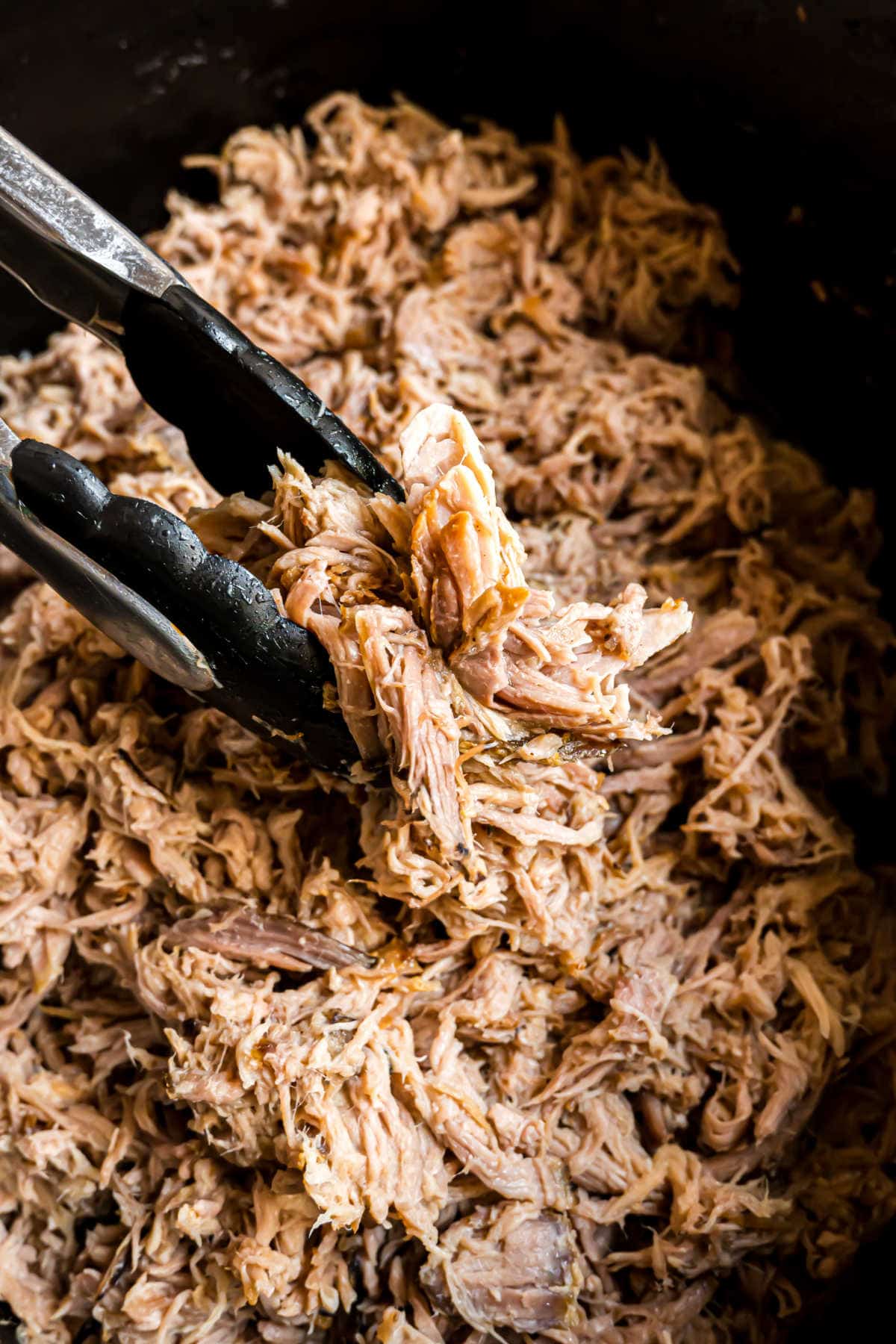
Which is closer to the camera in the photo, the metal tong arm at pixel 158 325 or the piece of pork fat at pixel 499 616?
the piece of pork fat at pixel 499 616

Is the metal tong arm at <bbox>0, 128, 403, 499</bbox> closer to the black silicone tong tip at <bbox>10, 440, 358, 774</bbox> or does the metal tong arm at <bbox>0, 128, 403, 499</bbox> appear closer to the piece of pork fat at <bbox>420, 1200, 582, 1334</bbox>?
the black silicone tong tip at <bbox>10, 440, 358, 774</bbox>

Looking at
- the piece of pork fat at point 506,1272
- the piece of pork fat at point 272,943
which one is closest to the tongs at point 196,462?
the piece of pork fat at point 272,943

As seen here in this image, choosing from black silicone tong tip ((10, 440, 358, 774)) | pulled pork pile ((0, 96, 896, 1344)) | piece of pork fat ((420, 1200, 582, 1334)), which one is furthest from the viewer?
piece of pork fat ((420, 1200, 582, 1334))

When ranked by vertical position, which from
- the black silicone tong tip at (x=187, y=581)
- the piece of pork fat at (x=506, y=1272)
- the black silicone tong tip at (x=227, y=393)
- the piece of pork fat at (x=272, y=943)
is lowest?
the piece of pork fat at (x=506, y=1272)

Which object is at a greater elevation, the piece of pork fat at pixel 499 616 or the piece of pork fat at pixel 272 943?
the piece of pork fat at pixel 499 616

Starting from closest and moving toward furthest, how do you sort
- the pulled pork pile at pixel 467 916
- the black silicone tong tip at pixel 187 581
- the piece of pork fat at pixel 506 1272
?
1. the black silicone tong tip at pixel 187 581
2. the pulled pork pile at pixel 467 916
3. the piece of pork fat at pixel 506 1272

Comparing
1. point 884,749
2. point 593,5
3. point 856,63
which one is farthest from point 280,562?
point 593,5

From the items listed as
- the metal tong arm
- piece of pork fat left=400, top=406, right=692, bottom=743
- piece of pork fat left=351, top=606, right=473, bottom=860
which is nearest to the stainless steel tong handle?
the metal tong arm

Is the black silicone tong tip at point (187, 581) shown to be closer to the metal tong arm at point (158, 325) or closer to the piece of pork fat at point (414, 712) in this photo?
the piece of pork fat at point (414, 712)
